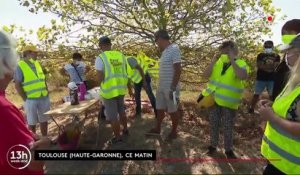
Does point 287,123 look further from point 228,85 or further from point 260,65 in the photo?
point 260,65

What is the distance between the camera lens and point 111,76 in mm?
5832

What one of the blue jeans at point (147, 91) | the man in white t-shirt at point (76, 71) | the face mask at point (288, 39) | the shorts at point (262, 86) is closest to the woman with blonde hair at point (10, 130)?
the face mask at point (288, 39)

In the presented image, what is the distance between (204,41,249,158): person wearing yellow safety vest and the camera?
194 inches

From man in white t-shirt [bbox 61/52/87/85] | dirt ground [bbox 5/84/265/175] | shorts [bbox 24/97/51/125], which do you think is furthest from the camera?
man in white t-shirt [bbox 61/52/87/85]

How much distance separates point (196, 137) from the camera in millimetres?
6527

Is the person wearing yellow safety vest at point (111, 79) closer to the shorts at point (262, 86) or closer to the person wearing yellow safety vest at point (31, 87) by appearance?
the person wearing yellow safety vest at point (31, 87)

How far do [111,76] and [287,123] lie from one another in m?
3.82

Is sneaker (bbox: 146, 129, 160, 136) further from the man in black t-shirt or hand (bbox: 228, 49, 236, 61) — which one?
the man in black t-shirt

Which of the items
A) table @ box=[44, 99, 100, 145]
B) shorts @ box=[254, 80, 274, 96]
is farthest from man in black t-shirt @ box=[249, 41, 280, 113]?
table @ box=[44, 99, 100, 145]

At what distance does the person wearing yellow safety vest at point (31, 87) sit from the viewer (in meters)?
5.75

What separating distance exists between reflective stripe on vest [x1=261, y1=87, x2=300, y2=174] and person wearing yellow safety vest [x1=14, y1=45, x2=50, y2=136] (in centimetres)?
423

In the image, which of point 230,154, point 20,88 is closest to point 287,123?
point 230,154

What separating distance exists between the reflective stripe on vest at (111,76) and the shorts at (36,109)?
1.03 m

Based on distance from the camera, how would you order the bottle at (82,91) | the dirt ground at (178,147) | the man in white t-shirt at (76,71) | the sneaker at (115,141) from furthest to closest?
the man in white t-shirt at (76,71) → the bottle at (82,91) → the sneaker at (115,141) → the dirt ground at (178,147)
